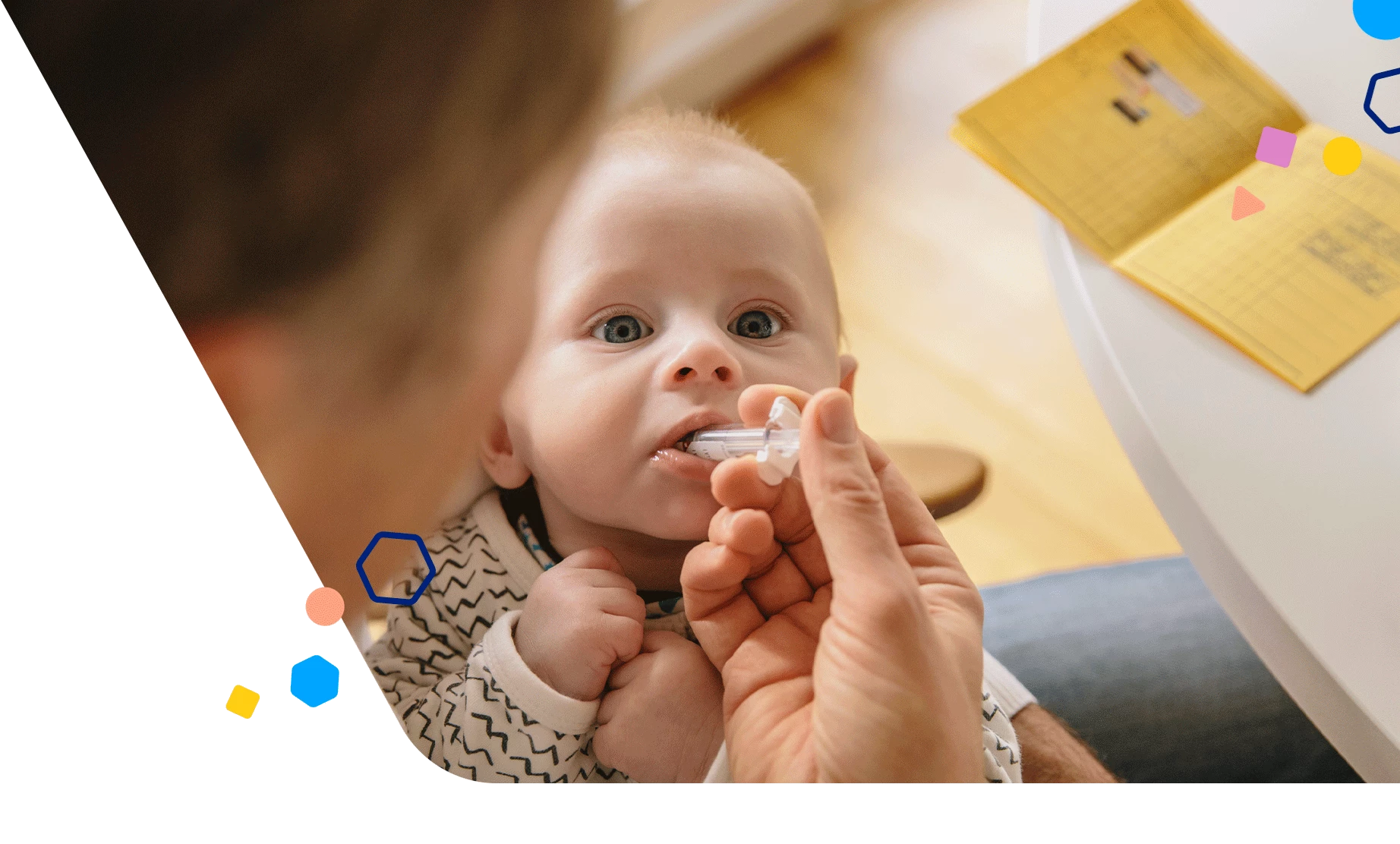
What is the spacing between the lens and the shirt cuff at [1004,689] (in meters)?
0.61

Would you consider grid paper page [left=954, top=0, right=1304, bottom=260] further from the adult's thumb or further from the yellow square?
Answer: the yellow square

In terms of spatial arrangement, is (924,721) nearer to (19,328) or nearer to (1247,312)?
(1247,312)

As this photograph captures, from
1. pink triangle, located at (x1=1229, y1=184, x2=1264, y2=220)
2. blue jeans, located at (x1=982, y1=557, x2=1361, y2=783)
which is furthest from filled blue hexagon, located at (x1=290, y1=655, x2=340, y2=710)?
pink triangle, located at (x1=1229, y1=184, x2=1264, y2=220)

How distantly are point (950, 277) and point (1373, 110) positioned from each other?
33 cm

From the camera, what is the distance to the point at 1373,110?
685mm

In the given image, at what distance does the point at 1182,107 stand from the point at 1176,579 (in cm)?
37

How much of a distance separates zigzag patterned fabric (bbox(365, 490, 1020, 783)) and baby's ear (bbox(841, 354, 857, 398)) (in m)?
0.15

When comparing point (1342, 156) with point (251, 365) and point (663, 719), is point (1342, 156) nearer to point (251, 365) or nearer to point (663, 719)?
point (663, 719)

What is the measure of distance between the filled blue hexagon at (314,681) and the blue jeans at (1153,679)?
0.46 meters

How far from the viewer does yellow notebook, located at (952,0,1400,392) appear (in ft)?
2.03

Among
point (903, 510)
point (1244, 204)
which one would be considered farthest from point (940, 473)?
point (1244, 204)

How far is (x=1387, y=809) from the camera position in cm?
46

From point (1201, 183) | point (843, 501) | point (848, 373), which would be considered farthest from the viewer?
point (1201, 183)

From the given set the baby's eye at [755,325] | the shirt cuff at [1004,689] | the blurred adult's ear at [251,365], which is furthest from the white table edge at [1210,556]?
the blurred adult's ear at [251,365]
